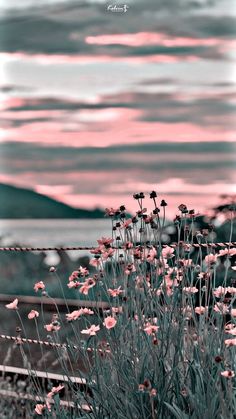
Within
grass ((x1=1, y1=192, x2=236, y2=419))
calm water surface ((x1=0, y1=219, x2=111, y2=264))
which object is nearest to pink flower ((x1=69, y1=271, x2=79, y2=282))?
grass ((x1=1, y1=192, x2=236, y2=419))

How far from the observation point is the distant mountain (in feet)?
17.2

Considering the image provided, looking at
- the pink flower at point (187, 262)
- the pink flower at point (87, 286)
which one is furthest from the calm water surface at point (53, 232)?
the pink flower at point (87, 286)

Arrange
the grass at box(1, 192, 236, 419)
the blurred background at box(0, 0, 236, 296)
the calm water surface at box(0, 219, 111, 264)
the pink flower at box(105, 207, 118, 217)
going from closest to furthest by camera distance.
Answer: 1. the grass at box(1, 192, 236, 419)
2. the pink flower at box(105, 207, 118, 217)
3. the blurred background at box(0, 0, 236, 296)
4. the calm water surface at box(0, 219, 111, 264)

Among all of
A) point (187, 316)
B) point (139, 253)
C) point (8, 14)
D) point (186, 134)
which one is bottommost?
point (187, 316)

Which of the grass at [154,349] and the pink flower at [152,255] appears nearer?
the grass at [154,349]

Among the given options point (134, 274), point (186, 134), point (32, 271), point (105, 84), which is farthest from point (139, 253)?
point (105, 84)

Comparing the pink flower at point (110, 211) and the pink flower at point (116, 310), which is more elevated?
the pink flower at point (110, 211)

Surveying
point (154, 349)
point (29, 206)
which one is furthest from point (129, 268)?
point (29, 206)

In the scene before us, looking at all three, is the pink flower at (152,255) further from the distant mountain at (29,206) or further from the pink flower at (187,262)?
the distant mountain at (29,206)

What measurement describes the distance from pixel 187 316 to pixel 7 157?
3432 millimetres

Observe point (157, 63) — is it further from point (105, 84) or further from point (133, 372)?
point (133, 372)

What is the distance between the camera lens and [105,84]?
16.9 ft

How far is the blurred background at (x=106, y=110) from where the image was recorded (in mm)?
4797

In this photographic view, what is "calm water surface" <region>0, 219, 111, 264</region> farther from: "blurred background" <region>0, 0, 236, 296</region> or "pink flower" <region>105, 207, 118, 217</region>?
"pink flower" <region>105, 207, 118, 217</region>
